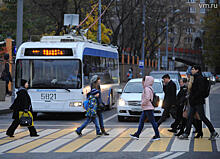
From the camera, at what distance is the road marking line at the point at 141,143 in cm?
1072

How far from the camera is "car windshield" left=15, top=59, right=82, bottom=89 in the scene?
17.2m

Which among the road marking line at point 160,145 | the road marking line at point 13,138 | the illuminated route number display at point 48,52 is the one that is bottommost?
the road marking line at point 13,138

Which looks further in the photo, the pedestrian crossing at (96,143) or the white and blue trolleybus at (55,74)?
the white and blue trolleybus at (55,74)

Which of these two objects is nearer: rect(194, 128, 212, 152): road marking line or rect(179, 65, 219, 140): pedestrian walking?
rect(194, 128, 212, 152): road marking line

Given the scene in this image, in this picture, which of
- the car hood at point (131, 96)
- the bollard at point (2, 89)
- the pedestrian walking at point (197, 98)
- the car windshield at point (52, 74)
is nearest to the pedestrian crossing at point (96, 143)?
the pedestrian walking at point (197, 98)

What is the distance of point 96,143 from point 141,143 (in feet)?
3.40

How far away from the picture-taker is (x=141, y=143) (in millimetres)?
11656

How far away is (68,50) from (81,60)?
1.92 feet

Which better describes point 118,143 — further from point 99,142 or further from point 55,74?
point 55,74

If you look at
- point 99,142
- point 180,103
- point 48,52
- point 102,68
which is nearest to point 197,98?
point 180,103

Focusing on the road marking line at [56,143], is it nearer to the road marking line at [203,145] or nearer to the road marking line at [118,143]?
the road marking line at [118,143]

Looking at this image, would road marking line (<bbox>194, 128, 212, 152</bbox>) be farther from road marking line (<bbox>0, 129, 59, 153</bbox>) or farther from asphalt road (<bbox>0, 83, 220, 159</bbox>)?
road marking line (<bbox>0, 129, 59, 153</bbox>)

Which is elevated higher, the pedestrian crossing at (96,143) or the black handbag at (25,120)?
the black handbag at (25,120)

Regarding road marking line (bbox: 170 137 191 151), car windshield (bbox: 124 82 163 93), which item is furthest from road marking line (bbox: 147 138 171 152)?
car windshield (bbox: 124 82 163 93)
